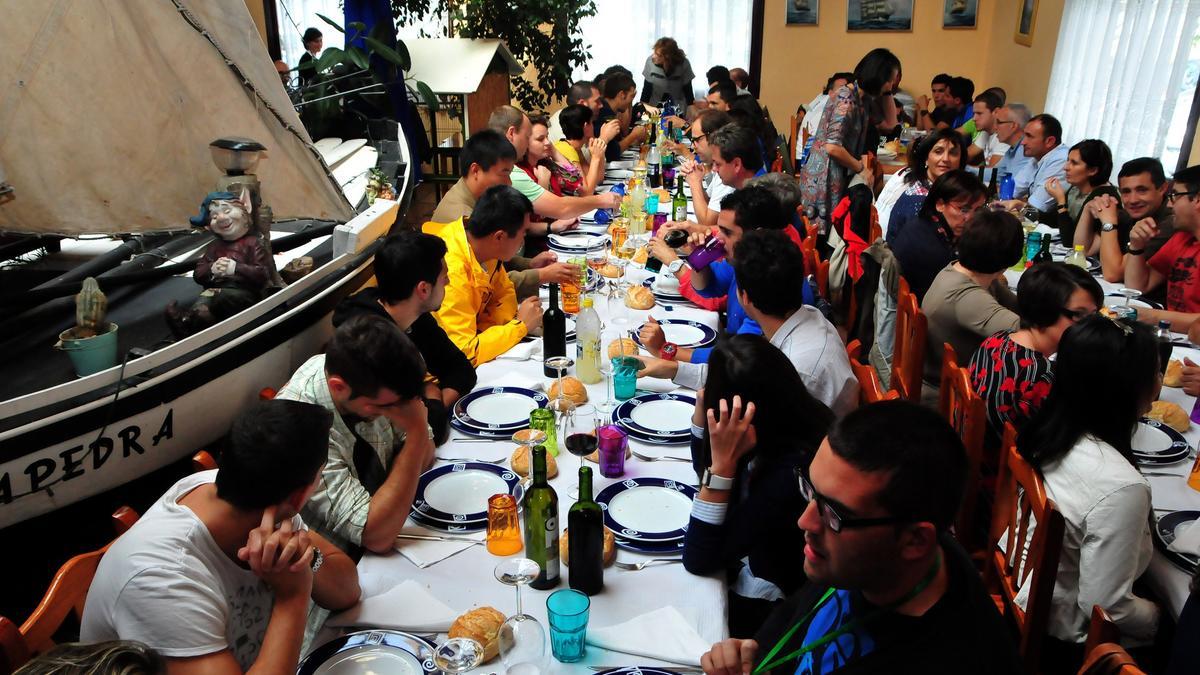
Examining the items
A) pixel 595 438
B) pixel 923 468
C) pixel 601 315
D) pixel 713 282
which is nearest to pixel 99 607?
pixel 595 438

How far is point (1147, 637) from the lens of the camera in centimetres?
204

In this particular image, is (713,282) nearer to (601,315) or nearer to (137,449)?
(601,315)

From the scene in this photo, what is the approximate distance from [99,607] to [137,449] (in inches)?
66.5

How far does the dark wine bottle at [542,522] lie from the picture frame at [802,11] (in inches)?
402

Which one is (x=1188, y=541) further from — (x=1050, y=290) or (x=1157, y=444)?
(x=1050, y=290)

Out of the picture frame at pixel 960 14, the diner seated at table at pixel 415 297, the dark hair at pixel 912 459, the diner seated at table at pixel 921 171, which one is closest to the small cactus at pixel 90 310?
the diner seated at table at pixel 415 297

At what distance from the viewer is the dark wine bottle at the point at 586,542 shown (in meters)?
1.75

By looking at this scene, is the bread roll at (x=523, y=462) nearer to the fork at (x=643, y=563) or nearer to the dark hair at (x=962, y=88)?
the fork at (x=643, y=563)

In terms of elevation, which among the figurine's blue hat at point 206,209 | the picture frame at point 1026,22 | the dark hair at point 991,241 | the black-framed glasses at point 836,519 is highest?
the picture frame at point 1026,22

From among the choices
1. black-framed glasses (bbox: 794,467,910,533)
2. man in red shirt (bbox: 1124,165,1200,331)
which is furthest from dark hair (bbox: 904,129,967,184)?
black-framed glasses (bbox: 794,467,910,533)

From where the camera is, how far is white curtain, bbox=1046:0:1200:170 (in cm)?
575

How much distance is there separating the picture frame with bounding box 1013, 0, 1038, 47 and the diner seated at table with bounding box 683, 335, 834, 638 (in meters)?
8.25

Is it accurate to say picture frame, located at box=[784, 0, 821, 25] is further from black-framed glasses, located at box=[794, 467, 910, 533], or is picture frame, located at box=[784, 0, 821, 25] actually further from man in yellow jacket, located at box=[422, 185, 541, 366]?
black-framed glasses, located at box=[794, 467, 910, 533]

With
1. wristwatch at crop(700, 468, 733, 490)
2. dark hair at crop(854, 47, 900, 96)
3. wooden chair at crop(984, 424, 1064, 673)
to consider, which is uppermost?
dark hair at crop(854, 47, 900, 96)
